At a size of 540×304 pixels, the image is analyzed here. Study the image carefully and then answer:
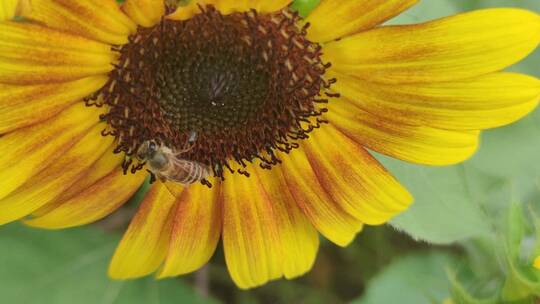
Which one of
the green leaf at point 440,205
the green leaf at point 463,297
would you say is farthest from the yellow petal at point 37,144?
the green leaf at point 463,297

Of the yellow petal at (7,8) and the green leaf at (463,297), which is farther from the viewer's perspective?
the green leaf at (463,297)

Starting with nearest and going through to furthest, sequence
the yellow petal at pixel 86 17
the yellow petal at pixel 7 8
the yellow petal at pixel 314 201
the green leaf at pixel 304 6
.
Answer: the yellow petal at pixel 7 8 < the yellow petal at pixel 86 17 < the green leaf at pixel 304 6 < the yellow petal at pixel 314 201

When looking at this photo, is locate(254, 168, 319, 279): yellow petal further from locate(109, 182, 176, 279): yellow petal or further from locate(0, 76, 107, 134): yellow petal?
locate(0, 76, 107, 134): yellow petal

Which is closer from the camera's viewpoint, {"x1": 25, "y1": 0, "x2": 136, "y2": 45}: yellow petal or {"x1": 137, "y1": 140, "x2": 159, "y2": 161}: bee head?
{"x1": 25, "y1": 0, "x2": 136, "y2": 45}: yellow petal

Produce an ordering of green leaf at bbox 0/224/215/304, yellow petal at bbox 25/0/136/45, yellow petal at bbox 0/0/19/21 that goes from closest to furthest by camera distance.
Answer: yellow petal at bbox 0/0/19/21, yellow petal at bbox 25/0/136/45, green leaf at bbox 0/224/215/304

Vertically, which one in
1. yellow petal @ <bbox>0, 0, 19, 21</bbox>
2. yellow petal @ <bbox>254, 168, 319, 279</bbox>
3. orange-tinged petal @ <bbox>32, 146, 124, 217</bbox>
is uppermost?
yellow petal @ <bbox>0, 0, 19, 21</bbox>

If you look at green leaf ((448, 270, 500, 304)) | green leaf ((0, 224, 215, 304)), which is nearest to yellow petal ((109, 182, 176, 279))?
green leaf ((0, 224, 215, 304))

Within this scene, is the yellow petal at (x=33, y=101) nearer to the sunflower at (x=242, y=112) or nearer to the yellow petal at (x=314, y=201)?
the sunflower at (x=242, y=112)

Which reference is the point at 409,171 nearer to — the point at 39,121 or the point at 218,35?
the point at 218,35
